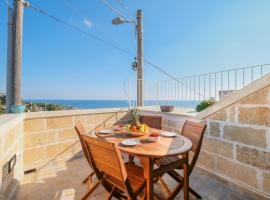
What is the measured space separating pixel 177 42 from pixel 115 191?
21.6ft

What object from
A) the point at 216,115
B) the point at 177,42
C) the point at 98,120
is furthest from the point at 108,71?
the point at 216,115

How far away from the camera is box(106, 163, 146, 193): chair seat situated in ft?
4.15

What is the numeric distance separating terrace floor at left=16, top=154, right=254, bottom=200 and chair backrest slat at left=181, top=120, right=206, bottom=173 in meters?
0.55

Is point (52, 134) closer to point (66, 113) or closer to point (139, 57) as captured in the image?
point (66, 113)

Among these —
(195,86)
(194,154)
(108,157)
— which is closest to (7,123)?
(108,157)

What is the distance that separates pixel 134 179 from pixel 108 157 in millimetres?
412

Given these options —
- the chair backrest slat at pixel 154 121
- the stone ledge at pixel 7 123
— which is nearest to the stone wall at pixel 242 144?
the chair backrest slat at pixel 154 121

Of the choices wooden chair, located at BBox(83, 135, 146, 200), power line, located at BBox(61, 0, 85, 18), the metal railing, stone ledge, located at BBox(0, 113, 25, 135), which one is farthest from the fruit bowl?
power line, located at BBox(61, 0, 85, 18)

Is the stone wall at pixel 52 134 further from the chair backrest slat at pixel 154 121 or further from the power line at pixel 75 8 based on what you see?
the power line at pixel 75 8

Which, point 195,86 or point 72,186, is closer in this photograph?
point 72,186

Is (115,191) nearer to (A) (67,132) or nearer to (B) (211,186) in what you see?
(B) (211,186)

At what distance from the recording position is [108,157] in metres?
1.18

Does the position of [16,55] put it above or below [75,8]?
below

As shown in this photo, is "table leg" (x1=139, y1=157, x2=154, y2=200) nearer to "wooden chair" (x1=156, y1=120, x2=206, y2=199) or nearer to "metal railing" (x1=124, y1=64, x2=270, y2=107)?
"wooden chair" (x1=156, y1=120, x2=206, y2=199)
